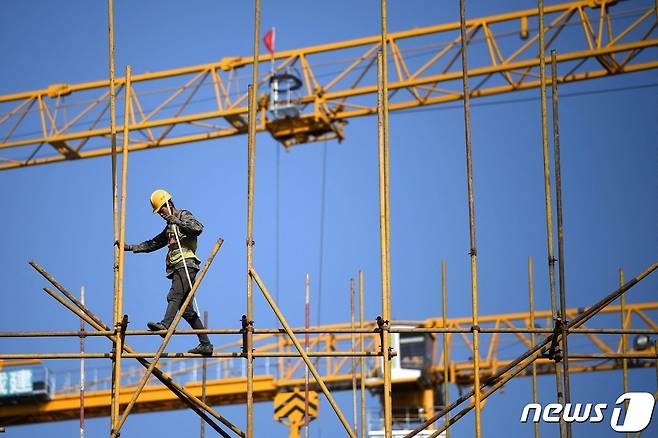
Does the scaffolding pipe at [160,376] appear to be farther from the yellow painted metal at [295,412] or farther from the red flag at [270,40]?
the red flag at [270,40]

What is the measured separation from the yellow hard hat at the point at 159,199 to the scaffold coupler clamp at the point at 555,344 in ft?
17.8

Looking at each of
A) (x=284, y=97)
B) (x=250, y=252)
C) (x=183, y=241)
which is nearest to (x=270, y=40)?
(x=284, y=97)

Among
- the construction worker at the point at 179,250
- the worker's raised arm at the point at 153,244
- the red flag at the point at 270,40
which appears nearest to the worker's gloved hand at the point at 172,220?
the construction worker at the point at 179,250

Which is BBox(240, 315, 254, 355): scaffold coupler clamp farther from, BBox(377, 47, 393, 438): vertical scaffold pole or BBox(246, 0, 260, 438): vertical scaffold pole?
BBox(377, 47, 393, 438): vertical scaffold pole

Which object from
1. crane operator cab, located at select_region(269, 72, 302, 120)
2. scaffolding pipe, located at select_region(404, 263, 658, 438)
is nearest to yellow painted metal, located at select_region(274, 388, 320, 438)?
crane operator cab, located at select_region(269, 72, 302, 120)

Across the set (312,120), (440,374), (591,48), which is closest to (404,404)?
(440,374)

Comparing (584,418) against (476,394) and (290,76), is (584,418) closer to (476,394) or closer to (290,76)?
(476,394)

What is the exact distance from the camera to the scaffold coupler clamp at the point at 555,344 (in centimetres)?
2227

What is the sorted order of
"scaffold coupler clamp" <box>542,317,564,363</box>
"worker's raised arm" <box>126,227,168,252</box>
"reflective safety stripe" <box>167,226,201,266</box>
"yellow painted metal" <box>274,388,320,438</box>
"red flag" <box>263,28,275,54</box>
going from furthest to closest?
"red flag" <box>263,28,275,54</box> < "yellow painted metal" <box>274,388,320,438</box> < "worker's raised arm" <box>126,227,168,252</box> < "scaffold coupler clamp" <box>542,317,564,363</box> < "reflective safety stripe" <box>167,226,201,266</box>

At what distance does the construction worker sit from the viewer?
22016mm

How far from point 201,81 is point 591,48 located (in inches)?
522

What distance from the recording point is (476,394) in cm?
2178

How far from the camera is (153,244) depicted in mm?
22453

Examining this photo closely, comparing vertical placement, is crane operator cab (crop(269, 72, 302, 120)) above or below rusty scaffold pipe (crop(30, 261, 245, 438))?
above
